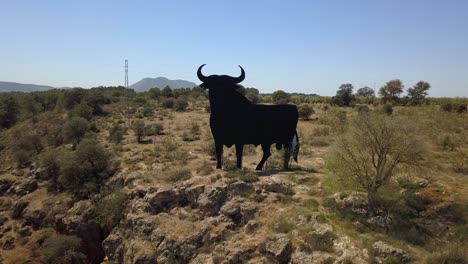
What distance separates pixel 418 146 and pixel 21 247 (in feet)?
62.4

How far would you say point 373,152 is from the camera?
39.3ft

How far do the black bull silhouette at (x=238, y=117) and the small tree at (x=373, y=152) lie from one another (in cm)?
350

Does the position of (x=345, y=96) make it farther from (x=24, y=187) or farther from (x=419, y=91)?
(x=24, y=187)

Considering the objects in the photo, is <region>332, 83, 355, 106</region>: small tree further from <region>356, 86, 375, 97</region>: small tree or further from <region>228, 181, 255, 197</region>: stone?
<region>228, 181, 255, 197</region>: stone

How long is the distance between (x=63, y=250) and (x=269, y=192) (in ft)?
33.3

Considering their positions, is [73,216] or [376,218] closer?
[376,218]

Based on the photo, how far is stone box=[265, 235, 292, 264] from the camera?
1027 centimetres

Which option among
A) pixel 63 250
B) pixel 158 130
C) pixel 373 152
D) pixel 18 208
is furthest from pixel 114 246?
pixel 158 130

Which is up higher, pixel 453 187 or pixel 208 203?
pixel 453 187

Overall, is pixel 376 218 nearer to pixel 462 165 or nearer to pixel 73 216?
pixel 462 165

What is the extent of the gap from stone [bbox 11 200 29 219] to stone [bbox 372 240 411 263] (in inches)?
759

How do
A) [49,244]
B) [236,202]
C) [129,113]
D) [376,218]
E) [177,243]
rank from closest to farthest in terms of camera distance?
[376,218] < [177,243] < [236,202] < [49,244] < [129,113]

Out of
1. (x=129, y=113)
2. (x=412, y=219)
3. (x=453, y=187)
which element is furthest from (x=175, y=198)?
(x=129, y=113)

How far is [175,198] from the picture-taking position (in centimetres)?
1515
